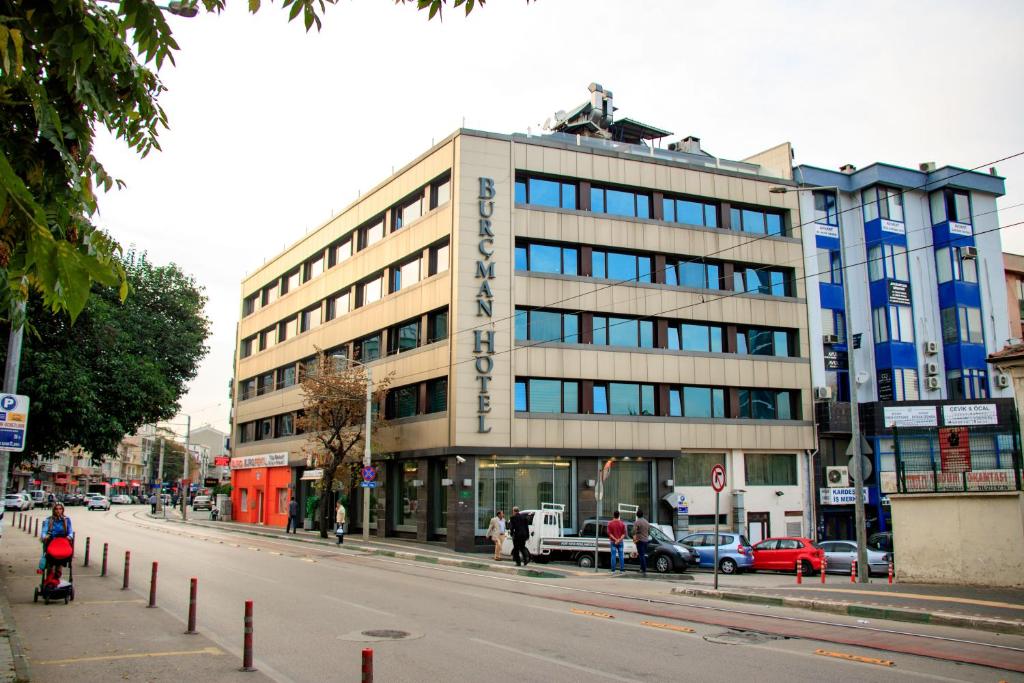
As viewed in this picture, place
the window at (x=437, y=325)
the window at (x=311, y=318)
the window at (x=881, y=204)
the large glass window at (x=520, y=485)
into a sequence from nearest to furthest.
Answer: the large glass window at (x=520, y=485) → the window at (x=437, y=325) → the window at (x=881, y=204) → the window at (x=311, y=318)

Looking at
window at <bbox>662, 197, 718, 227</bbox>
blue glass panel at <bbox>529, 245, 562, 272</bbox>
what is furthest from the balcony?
blue glass panel at <bbox>529, 245, 562, 272</bbox>

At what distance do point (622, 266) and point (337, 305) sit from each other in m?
17.8

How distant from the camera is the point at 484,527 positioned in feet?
110

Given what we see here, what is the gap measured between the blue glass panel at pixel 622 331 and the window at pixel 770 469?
788cm

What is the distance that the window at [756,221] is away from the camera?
1588 inches

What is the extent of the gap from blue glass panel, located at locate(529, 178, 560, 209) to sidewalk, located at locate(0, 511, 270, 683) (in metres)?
23.7

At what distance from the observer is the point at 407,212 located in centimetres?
4038

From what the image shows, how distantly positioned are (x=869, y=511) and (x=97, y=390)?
110 ft

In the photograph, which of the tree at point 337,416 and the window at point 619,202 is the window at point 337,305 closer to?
the tree at point 337,416

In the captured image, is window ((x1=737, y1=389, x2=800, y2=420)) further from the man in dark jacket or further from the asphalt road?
the asphalt road

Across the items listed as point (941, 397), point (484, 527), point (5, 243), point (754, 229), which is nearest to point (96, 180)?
point (5, 243)

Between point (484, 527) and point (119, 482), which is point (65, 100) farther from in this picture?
point (119, 482)

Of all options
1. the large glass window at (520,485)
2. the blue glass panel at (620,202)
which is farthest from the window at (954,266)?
the large glass window at (520,485)

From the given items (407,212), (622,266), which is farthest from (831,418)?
(407,212)
